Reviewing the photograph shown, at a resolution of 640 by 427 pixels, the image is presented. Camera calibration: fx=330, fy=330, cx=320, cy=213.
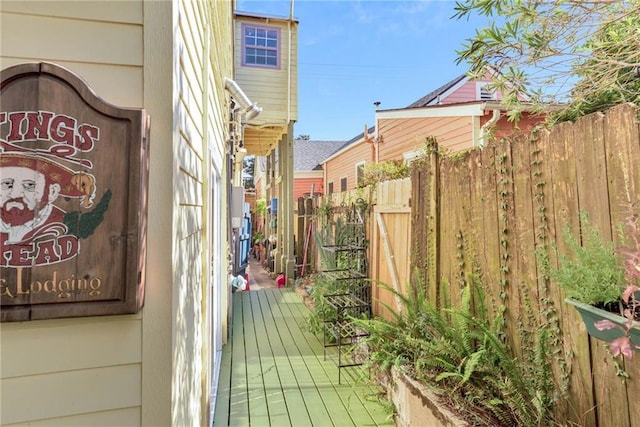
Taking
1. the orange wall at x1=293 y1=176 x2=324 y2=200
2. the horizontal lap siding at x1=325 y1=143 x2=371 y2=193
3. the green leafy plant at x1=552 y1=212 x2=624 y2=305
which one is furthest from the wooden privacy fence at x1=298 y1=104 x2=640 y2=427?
the orange wall at x1=293 y1=176 x2=324 y2=200

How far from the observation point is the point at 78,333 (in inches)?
39.6

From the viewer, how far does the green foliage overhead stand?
6.82 ft

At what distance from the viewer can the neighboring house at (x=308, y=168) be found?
15.5m

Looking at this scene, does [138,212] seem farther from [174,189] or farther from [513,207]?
[513,207]

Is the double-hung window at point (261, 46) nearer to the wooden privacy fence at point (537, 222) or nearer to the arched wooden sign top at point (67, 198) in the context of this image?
the wooden privacy fence at point (537, 222)

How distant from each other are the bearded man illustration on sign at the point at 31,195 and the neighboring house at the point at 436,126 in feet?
11.4

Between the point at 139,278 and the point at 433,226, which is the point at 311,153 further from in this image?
the point at 139,278

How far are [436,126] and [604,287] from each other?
5.92m

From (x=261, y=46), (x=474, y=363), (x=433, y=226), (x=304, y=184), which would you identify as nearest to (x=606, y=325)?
(x=474, y=363)

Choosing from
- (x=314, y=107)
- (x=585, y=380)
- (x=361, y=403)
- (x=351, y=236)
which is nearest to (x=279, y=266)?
(x=351, y=236)

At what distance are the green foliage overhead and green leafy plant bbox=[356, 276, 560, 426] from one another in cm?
154

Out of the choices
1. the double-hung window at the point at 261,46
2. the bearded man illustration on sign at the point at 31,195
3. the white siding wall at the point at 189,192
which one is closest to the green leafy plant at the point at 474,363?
the white siding wall at the point at 189,192

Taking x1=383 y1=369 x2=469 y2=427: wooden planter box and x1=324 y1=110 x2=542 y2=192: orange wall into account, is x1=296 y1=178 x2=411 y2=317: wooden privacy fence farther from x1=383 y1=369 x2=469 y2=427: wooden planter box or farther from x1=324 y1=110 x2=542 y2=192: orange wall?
x1=324 y1=110 x2=542 y2=192: orange wall

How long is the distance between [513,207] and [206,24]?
2.26m
